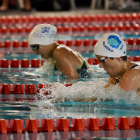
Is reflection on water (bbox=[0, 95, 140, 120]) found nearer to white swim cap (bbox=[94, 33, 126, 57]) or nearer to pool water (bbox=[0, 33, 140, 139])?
pool water (bbox=[0, 33, 140, 139])

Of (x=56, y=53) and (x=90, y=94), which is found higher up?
(x=56, y=53)

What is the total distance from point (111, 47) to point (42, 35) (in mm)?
1428

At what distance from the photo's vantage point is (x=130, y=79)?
10.2 ft

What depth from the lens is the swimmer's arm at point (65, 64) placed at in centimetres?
417

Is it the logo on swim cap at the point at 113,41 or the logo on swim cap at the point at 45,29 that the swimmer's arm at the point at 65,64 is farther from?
the logo on swim cap at the point at 113,41

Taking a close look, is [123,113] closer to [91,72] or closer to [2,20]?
[91,72]

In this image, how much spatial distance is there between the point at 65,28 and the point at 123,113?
4755 millimetres

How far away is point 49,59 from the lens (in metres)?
4.46

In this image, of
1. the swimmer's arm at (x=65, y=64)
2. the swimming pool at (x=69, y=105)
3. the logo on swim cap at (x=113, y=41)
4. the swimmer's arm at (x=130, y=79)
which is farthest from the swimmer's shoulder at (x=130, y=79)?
the swimmer's arm at (x=65, y=64)

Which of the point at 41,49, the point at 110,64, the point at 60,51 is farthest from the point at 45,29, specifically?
the point at 110,64

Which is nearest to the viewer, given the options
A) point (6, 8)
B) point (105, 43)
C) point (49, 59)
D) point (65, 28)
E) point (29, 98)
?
point (105, 43)

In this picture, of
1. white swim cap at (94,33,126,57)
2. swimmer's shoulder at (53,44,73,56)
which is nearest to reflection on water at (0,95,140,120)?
white swim cap at (94,33,126,57)

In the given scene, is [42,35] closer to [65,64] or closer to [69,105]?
[65,64]

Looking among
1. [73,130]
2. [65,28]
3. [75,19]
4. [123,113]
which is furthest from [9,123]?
Answer: [75,19]
